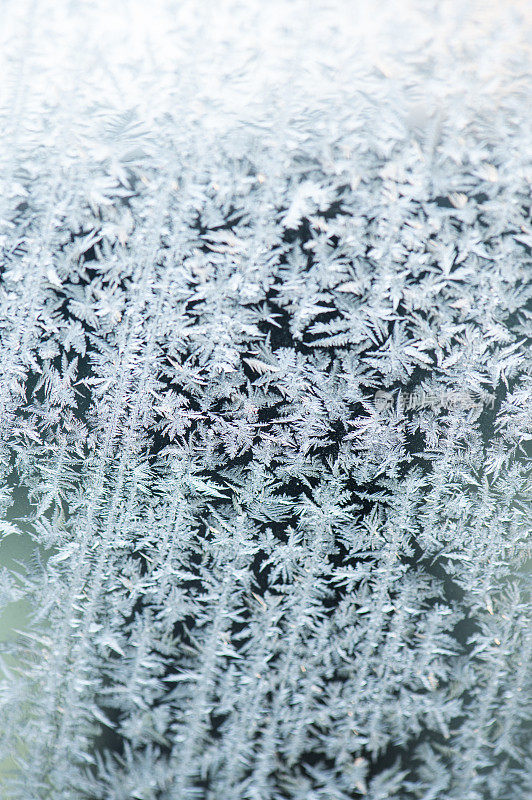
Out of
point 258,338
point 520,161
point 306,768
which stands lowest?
point 306,768

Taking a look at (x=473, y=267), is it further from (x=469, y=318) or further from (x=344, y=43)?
(x=344, y=43)

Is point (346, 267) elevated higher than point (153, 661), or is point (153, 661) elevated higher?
point (346, 267)

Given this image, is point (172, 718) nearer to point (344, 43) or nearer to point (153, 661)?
point (153, 661)

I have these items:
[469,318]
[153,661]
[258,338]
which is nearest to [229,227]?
[258,338]

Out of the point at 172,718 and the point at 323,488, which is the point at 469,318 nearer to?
the point at 323,488

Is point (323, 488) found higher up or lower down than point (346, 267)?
lower down

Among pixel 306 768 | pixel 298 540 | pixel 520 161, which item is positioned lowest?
pixel 306 768

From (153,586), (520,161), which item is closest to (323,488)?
(153,586)

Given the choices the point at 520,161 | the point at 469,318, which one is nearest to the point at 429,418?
the point at 469,318
